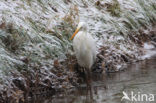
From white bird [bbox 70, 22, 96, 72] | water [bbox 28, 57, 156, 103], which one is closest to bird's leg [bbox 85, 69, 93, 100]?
water [bbox 28, 57, 156, 103]

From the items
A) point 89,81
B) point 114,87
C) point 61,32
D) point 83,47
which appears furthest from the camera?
point 61,32

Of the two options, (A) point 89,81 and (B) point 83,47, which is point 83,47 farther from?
(A) point 89,81

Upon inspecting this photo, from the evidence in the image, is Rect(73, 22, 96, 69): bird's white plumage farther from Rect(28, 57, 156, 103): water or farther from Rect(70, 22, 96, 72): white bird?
Rect(28, 57, 156, 103): water

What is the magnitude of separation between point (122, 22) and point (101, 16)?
25.3 inches

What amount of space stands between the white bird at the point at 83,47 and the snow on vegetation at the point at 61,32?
9.7 inches

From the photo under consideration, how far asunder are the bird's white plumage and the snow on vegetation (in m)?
0.25

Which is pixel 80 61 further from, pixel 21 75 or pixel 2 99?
pixel 2 99

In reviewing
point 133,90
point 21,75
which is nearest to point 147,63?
point 133,90

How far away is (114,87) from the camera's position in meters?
5.79

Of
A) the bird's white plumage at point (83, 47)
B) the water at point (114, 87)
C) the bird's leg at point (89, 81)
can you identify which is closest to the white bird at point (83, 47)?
the bird's white plumage at point (83, 47)

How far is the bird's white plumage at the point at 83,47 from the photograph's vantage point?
636 centimetres

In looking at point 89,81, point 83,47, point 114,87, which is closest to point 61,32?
point 83,47

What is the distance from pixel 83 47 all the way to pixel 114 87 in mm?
1014

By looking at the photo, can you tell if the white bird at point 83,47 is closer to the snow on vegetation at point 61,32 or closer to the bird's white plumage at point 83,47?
the bird's white plumage at point 83,47
